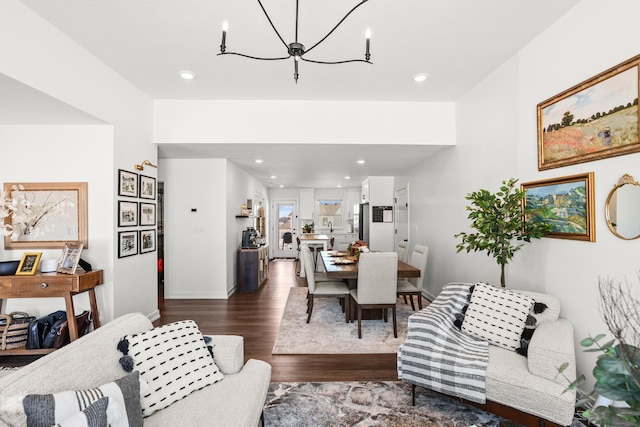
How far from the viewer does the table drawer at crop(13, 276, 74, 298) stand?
8.71ft

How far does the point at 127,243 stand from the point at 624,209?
421cm

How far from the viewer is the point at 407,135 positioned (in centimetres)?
407

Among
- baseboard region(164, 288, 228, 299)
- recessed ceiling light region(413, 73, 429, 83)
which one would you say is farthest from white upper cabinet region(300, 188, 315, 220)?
recessed ceiling light region(413, 73, 429, 83)

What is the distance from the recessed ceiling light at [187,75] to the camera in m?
3.19

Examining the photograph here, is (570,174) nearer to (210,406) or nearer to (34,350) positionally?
(210,406)

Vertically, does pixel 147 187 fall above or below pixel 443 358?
above

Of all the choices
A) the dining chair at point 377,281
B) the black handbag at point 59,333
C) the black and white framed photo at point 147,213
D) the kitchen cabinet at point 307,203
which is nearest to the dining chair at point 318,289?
the dining chair at point 377,281

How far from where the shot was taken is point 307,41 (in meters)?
2.65

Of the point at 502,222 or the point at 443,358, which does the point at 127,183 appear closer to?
the point at 443,358

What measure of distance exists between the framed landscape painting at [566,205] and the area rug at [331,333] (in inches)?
72.6

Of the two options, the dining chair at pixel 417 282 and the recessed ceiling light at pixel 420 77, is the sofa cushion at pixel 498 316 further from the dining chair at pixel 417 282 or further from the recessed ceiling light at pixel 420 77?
the recessed ceiling light at pixel 420 77

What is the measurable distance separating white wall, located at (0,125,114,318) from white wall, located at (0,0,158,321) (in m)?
0.01

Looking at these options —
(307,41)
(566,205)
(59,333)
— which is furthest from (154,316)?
(566,205)

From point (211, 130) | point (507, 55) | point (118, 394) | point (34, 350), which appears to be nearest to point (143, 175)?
point (211, 130)
